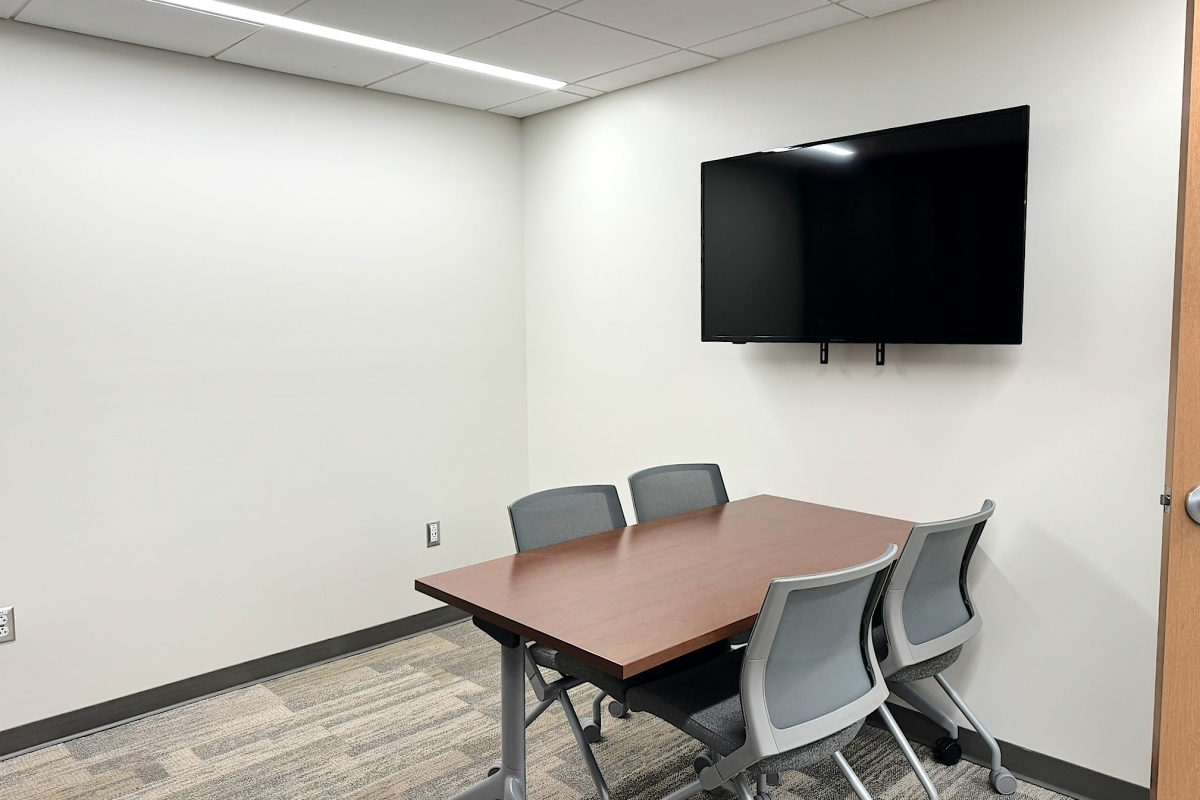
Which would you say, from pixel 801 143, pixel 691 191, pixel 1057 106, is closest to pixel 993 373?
pixel 1057 106

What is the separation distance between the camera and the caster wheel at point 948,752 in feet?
10.1

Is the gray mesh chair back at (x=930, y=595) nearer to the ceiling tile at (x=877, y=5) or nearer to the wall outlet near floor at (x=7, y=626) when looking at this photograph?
the ceiling tile at (x=877, y=5)

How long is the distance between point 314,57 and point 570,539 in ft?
7.58

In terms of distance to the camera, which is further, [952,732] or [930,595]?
[952,732]

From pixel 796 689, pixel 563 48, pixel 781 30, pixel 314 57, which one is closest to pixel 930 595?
pixel 796 689

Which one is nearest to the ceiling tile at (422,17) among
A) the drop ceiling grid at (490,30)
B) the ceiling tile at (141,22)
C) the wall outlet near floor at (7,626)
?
the drop ceiling grid at (490,30)

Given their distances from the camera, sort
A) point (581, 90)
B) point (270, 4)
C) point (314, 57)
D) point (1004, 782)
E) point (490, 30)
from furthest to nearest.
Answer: point (581, 90), point (314, 57), point (490, 30), point (270, 4), point (1004, 782)

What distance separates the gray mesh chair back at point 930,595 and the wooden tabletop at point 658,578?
17 centimetres

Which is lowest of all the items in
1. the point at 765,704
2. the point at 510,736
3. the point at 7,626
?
the point at 510,736

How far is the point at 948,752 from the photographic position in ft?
10.1

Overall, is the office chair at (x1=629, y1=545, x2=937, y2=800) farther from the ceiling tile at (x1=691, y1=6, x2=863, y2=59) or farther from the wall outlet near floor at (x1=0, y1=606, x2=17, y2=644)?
the wall outlet near floor at (x1=0, y1=606, x2=17, y2=644)

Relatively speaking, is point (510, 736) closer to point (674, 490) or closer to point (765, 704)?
point (765, 704)

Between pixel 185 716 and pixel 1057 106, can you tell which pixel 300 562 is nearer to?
pixel 185 716

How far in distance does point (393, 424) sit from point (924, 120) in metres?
2.77
